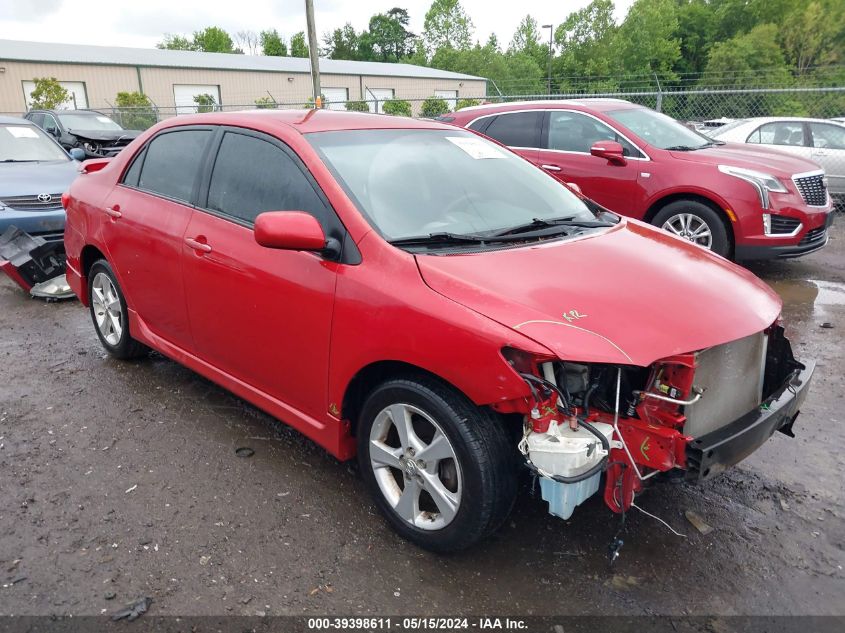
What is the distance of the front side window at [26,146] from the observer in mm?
8172

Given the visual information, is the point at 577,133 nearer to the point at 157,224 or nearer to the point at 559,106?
the point at 559,106

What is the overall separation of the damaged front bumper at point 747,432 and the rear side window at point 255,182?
71.1 inches

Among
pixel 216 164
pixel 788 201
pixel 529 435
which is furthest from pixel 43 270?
pixel 788 201

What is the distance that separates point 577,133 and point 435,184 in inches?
191

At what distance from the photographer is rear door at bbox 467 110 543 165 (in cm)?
776

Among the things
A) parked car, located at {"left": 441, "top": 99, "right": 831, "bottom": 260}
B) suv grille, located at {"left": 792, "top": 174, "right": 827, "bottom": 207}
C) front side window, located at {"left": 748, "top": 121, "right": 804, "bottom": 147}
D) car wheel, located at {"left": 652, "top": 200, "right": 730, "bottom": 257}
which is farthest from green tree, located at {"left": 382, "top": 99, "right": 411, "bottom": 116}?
suv grille, located at {"left": 792, "top": 174, "right": 827, "bottom": 207}

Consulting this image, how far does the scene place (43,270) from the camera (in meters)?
6.31

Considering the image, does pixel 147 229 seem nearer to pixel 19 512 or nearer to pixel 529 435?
pixel 19 512

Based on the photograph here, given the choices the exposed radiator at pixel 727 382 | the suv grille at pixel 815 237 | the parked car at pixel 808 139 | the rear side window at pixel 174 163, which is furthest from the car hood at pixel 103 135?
the exposed radiator at pixel 727 382

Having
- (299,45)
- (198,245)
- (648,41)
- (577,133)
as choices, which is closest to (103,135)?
(577,133)

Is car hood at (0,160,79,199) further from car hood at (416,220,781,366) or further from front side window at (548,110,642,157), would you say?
car hood at (416,220,781,366)

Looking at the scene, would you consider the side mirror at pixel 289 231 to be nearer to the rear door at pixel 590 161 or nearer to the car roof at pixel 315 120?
the car roof at pixel 315 120

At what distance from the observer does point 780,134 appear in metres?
10.2

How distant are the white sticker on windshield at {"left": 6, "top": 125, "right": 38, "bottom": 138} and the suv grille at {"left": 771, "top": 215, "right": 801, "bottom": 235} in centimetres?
911
